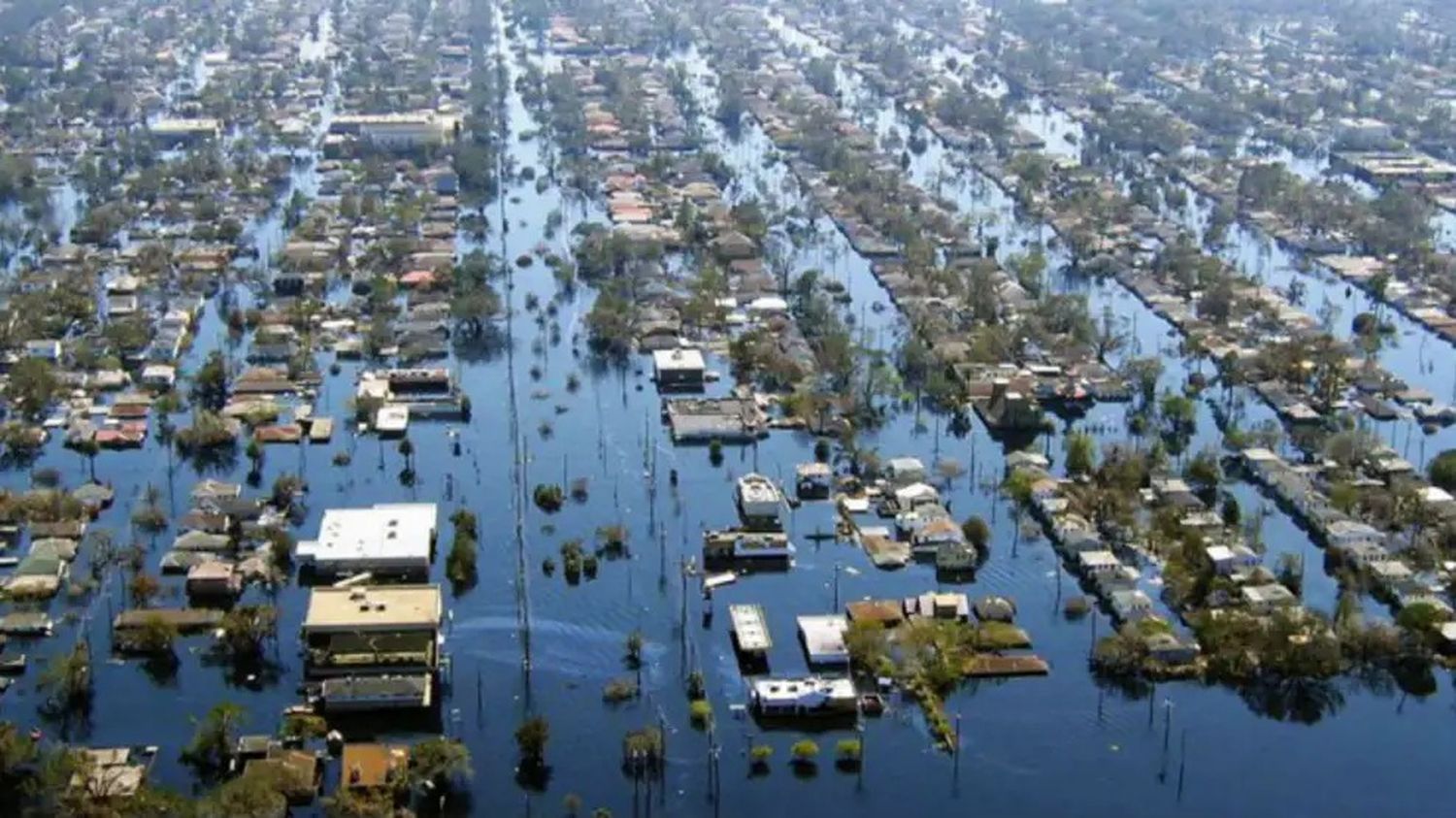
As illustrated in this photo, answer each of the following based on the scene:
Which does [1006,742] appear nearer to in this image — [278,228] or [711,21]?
[278,228]

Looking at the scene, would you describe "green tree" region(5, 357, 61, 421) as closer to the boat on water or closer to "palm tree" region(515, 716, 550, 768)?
"palm tree" region(515, 716, 550, 768)

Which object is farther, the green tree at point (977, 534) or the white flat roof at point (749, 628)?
the green tree at point (977, 534)

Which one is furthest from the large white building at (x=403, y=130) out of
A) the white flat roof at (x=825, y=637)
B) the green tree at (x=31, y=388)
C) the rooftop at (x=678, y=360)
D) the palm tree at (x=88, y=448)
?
the white flat roof at (x=825, y=637)

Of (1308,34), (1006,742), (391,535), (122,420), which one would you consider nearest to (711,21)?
(1308,34)

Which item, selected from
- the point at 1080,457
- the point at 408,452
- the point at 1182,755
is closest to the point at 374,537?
the point at 408,452

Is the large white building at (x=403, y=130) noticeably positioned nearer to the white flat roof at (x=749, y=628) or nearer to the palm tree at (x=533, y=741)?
the white flat roof at (x=749, y=628)

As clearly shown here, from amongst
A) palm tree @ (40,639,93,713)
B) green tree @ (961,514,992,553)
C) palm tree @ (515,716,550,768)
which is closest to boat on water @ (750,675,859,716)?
palm tree @ (515,716,550,768)
